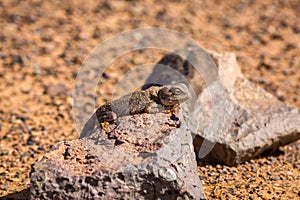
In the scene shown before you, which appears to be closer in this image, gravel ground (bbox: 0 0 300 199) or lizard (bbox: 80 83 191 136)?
lizard (bbox: 80 83 191 136)

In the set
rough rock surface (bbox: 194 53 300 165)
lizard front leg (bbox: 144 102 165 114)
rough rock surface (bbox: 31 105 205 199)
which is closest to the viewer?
rough rock surface (bbox: 31 105 205 199)

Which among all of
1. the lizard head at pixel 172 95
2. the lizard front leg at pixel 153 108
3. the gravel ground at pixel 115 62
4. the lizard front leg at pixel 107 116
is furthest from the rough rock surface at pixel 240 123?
the lizard front leg at pixel 107 116

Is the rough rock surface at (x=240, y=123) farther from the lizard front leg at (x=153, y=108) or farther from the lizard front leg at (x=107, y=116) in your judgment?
the lizard front leg at (x=107, y=116)

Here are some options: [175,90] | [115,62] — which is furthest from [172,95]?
[115,62]

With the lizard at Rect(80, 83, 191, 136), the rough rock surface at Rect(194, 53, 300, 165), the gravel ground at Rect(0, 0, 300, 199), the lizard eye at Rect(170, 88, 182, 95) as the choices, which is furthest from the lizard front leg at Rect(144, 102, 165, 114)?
the gravel ground at Rect(0, 0, 300, 199)

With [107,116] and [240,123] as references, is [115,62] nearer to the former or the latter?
[240,123]

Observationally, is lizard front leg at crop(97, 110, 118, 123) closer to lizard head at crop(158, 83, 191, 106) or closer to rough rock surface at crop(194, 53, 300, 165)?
lizard head at crop(158, 83, 191, 106)
